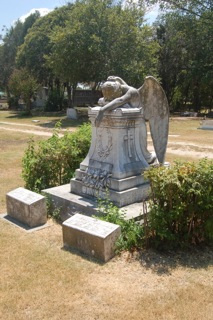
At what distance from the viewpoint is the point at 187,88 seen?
1409 inches

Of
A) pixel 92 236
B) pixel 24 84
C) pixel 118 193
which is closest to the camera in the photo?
pixel 92 236

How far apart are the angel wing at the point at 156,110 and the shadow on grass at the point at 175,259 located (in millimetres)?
2239

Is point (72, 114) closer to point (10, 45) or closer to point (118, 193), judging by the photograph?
point (118, 193)

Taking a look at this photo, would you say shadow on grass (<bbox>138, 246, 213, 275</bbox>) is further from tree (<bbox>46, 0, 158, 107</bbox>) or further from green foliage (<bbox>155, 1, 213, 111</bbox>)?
green foliage (<bbox>155, 1, 213, 111</bbox>)

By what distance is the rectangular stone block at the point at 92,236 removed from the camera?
4.41 m

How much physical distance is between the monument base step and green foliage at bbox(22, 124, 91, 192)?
75 cm

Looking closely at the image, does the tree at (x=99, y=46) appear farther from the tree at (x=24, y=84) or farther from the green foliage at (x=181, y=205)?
the green foliage at (x=181, y=205)

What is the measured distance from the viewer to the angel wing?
610 centimetres

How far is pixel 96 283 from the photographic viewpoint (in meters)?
3.99

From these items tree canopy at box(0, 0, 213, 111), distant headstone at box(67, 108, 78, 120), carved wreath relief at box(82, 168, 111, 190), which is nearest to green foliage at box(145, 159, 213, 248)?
carved wreath relief at box(82, 168, 111, 190)

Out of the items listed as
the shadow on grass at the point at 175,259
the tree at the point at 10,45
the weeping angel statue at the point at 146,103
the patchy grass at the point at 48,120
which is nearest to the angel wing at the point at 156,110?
the weeping angel statue at the point at 146,103

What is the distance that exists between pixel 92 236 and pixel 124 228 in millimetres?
589

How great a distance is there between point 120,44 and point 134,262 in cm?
2038

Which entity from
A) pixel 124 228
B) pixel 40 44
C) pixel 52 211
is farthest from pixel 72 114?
pixel 124 228
